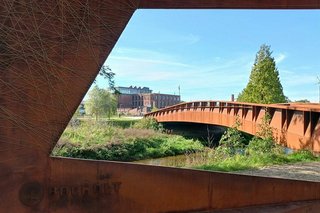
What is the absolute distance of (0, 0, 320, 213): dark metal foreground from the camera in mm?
3443

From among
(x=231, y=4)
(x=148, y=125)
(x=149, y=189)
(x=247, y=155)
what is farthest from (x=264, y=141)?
(x=148, y=125)

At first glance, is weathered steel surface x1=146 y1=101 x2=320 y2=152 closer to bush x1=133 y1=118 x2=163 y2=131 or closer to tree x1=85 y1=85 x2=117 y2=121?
bush x1=133 y1=118 x2=163 y2=131

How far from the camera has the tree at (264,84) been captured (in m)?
27.8

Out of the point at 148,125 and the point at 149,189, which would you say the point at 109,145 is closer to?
the point at 148,125

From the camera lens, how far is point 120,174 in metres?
3.83

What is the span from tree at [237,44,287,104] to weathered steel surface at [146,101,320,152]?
5.02 m

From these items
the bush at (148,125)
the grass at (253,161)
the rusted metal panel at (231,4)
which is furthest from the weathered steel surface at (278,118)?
the rusted metal panel at (231,4)

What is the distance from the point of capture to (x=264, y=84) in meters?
28.4

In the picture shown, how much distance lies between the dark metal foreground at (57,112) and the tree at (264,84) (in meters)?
24.4

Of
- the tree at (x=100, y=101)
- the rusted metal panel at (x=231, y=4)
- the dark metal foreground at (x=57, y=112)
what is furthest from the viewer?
the tree at (x=100, y=101)

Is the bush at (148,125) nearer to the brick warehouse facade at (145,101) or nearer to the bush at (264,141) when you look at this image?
the bush at (264,141)

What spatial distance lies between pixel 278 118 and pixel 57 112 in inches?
502

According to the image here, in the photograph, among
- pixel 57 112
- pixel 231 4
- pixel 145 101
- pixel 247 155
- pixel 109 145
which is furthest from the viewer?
pixel 145 101

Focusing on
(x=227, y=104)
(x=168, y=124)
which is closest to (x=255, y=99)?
(x=227, y=104)
